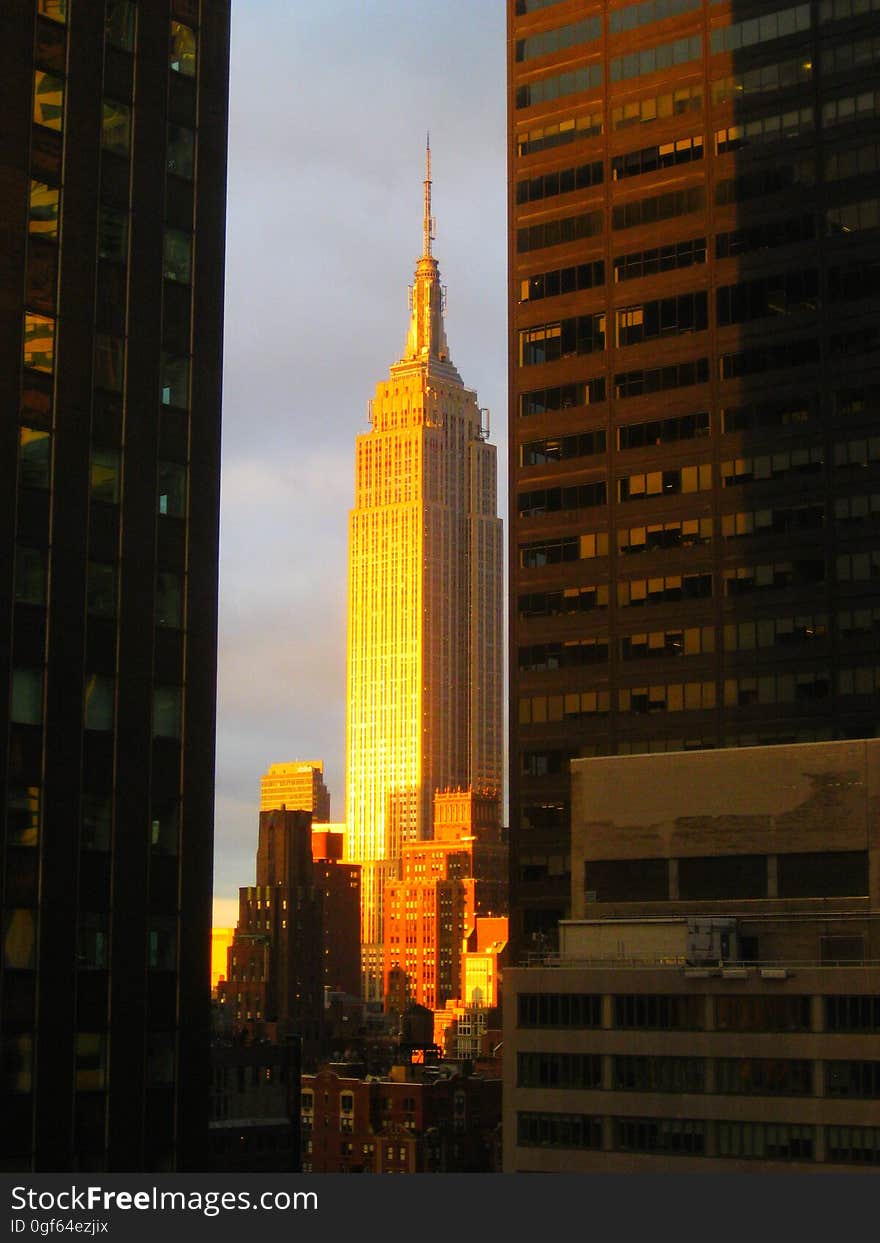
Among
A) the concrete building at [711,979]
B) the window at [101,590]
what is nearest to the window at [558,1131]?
the concrete building at [711,979]

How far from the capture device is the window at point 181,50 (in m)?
87.2

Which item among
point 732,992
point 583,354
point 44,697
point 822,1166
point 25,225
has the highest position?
point 583,354

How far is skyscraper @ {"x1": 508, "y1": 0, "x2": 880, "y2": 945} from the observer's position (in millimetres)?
170625

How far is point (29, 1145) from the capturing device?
239ft

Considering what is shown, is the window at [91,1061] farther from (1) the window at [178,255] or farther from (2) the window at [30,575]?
(1) the window at [178,255]

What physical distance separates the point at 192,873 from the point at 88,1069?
8.84 meters

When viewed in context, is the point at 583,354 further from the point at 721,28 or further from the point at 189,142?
the point at 189,142

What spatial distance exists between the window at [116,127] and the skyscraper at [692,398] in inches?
3713

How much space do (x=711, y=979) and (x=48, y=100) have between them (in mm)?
49575

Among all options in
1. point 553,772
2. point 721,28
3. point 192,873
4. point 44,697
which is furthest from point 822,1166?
point 721,28

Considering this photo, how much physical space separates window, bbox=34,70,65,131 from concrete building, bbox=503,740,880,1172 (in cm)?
4825

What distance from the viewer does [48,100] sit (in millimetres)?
81938

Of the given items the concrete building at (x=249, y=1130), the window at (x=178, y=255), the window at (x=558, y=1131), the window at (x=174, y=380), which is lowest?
the concrete building at (x=249, y=1130)

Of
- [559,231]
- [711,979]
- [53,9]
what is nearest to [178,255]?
[53,9]
